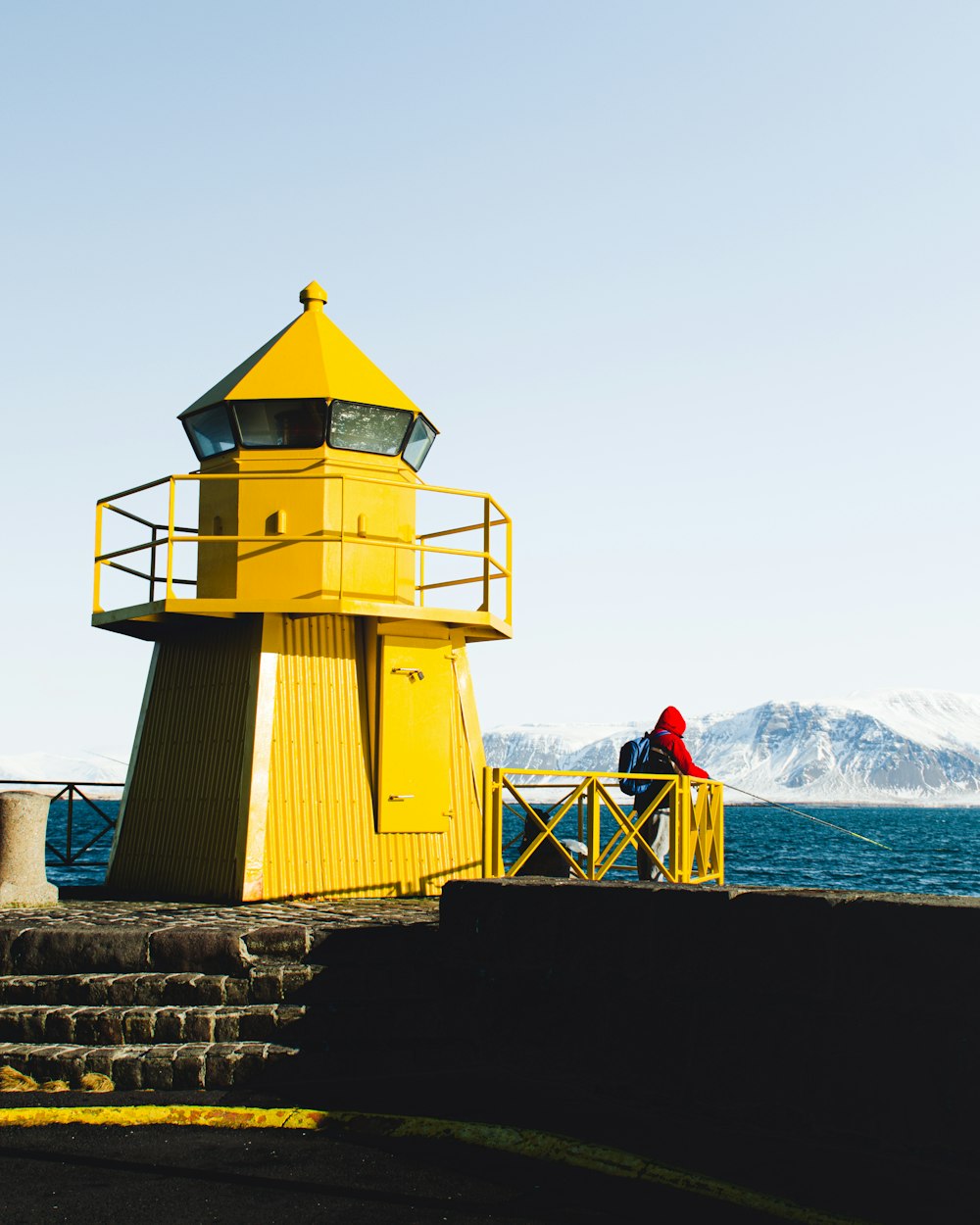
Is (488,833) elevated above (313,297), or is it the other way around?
(313,297)

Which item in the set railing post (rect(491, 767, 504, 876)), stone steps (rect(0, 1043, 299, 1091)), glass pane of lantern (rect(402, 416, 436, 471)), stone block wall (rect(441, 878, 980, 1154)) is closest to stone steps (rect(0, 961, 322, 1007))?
stone steps (rect(0, 1043, 299, 1091))

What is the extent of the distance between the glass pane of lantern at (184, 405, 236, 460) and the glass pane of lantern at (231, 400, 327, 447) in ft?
0.62

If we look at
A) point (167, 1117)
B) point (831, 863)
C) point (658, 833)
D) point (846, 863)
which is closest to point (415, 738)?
point (658, 833)

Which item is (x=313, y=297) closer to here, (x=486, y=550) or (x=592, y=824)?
(x=486, y=550)

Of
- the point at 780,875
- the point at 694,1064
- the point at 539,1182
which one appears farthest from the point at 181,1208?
the point at 780,875

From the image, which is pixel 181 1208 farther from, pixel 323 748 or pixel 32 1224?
pixel 323 748

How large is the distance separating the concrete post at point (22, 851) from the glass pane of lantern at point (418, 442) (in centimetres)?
524

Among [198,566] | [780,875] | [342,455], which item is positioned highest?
[342,455]

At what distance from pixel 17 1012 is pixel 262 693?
4.57 meters

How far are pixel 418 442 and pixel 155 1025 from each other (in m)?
7.55

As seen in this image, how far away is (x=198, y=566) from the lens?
14.2 meters

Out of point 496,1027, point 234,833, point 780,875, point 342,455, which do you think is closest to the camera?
point 496,1027

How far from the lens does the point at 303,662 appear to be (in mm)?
13445

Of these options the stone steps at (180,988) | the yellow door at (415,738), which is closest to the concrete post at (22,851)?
the yellow door at (415,738)
